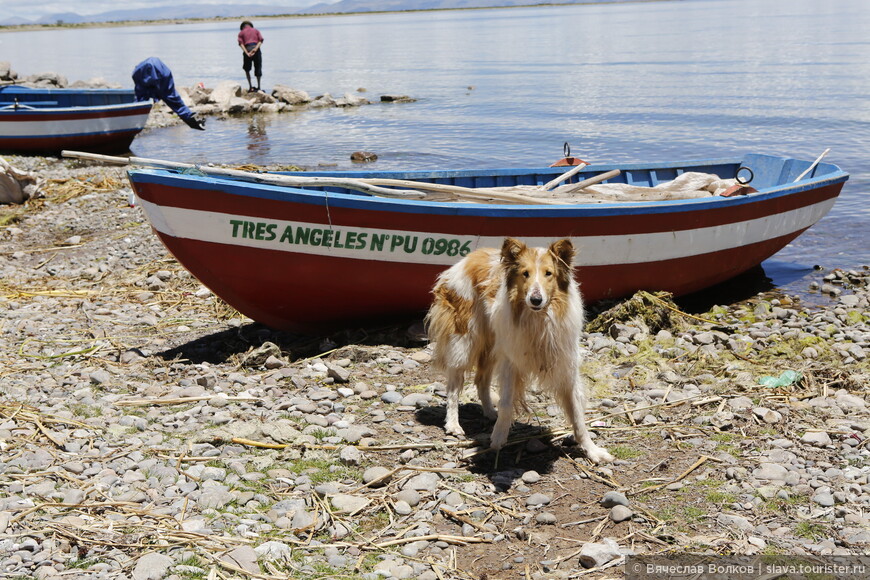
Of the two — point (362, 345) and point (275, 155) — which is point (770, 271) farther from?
point (275, 155)

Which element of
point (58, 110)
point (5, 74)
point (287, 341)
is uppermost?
point (5, 74)

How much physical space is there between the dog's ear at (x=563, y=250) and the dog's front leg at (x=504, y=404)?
92 centimetres

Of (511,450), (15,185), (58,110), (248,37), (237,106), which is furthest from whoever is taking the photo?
(237,106)

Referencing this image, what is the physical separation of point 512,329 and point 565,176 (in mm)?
5235

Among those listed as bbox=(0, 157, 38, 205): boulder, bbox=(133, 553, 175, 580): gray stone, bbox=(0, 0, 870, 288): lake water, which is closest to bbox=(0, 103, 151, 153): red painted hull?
bbox=(0, 0, 870, 288): lake water

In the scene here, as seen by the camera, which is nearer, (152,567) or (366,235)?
(152,567)

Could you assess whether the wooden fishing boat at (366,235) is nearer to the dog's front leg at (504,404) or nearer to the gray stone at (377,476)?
the dog's front leg at (504,404)

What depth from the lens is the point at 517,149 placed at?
23.7 metres

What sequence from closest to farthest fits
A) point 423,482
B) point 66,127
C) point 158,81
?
1. point 423,482
2. point 158,81
3. point 66,127

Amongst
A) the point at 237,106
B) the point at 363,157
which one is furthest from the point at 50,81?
the point at 363,157

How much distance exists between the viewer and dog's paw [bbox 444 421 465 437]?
21.1 ft

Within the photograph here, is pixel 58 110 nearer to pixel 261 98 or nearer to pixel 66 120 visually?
pixel 66 120

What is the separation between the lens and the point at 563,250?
5410mm

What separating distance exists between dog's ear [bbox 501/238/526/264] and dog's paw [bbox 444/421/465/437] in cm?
160
